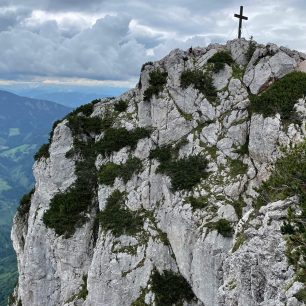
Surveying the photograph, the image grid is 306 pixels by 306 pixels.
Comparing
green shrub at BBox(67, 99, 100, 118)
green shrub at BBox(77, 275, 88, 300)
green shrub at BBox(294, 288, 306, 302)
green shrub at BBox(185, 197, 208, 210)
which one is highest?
green shrub at BBox(67, 99, 100, 118)

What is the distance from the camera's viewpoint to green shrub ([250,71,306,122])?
34.2 meters

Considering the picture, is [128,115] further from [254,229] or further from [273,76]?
[254,229]

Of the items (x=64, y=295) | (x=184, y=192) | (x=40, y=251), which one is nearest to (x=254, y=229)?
(x=184, y=192)

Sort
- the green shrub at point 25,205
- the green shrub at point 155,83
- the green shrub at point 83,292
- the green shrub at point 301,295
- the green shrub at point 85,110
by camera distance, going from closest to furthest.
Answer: the green shrub at point 301,295
the green shrub at point 83,292
the green shrub at point 155,83
the green shrub at point 85,110
the green shrub at point 25,205

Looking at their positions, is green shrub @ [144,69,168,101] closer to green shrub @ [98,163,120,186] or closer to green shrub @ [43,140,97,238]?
green shrub @ [98,163,120,186]

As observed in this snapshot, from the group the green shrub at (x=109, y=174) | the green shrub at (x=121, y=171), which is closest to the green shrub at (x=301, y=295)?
the green shrub at (x=121, y=171)

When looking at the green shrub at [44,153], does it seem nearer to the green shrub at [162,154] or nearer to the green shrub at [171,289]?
the green shrub at [162,154]

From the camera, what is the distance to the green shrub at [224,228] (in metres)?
31.7

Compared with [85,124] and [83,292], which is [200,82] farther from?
[83,292]

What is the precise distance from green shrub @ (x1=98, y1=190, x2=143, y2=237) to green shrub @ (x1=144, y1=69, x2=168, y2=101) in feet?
41.9

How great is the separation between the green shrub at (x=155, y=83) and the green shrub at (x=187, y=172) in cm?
1043

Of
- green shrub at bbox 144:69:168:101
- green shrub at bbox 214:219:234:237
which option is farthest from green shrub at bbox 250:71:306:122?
green shrub at bbox 144:69:168:101

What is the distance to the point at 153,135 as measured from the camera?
1725 inches

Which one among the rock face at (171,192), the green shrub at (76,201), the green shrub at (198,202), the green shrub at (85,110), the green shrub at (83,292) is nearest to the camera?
the rock face at (171,192)
